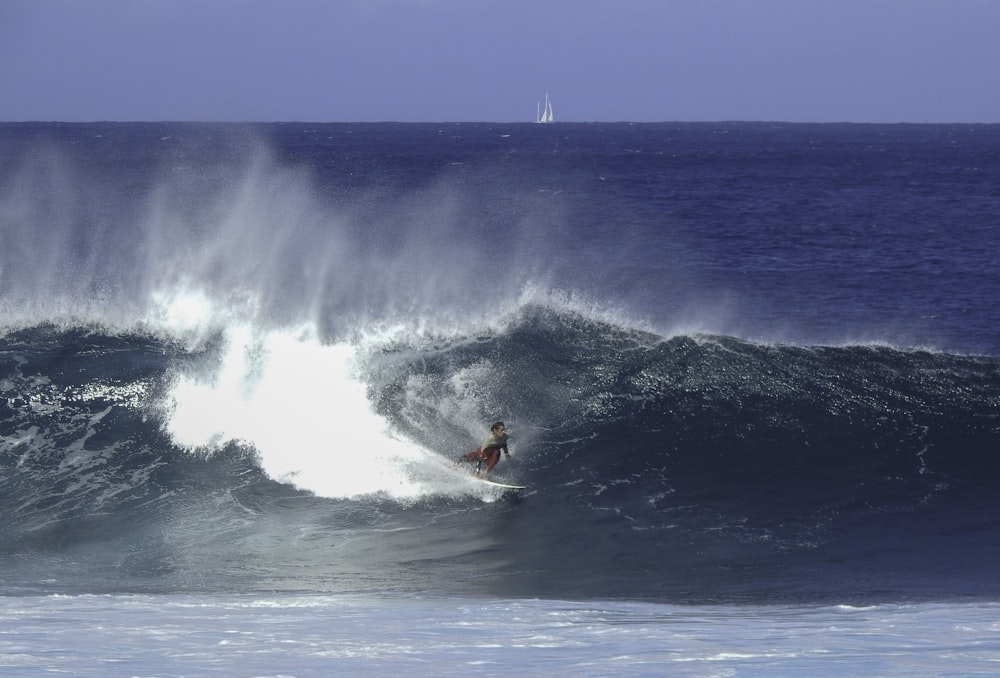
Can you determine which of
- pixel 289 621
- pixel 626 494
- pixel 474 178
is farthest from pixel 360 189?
pixel 289 621

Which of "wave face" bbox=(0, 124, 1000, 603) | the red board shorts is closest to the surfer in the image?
the red board shorts

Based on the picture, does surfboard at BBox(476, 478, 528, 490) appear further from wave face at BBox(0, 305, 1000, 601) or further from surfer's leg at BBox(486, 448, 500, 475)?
wave face at BBox(0, 305, 1000, 601)

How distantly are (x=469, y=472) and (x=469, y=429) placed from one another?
5.66ft

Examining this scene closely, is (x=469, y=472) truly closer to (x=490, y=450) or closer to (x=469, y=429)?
(x=490, y=450)

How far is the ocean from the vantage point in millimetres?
10164

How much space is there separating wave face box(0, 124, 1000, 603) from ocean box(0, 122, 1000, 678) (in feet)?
0.20

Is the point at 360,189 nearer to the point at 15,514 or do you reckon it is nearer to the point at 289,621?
the point at 15,514

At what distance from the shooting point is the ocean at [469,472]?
1016 centimetres

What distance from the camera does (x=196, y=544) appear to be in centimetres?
1395

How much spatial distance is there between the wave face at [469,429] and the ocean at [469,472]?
6 centimetres

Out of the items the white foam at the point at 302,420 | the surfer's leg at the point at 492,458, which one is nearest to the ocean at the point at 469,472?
the white foam at the point at 302,420

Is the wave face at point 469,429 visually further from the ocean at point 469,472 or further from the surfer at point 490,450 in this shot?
the surfer at point 490,450

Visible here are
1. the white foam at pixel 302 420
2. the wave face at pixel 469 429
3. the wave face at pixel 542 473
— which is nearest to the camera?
the wave face at pixel 542 473

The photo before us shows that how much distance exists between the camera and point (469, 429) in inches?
675
